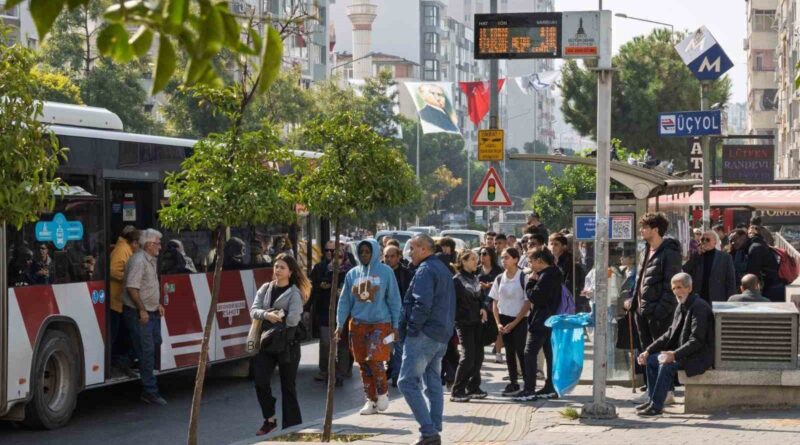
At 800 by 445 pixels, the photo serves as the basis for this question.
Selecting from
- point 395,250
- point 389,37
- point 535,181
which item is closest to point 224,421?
point 395,250

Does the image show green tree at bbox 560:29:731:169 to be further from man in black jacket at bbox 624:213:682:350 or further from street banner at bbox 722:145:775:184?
man in black jacket at bbox 624:213:682:350

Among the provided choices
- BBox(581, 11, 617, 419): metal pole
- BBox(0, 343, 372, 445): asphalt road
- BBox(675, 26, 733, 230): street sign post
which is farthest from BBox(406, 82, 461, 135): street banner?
BBox(581, 11, 617, 419): metal pole

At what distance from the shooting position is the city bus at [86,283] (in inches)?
491

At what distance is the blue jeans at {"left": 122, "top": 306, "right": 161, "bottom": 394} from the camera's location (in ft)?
46.9

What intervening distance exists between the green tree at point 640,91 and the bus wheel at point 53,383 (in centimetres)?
4955

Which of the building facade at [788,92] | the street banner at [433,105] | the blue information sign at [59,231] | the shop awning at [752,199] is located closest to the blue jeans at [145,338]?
the blue information sign at [59,231]

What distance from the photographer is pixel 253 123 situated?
52062 mm

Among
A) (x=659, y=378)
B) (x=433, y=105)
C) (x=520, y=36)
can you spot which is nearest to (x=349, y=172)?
(x=520, y=36)

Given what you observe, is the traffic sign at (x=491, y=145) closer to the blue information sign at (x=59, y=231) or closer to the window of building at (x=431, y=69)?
the blue information sign at (x=59, y=231)

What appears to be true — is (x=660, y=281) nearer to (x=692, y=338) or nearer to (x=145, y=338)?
(x=692, y=338)

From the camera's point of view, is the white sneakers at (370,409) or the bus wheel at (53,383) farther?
the white sneakers at (370,409)

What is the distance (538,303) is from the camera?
45.8 feet

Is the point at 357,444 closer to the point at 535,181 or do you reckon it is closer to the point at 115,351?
the point at 115,351

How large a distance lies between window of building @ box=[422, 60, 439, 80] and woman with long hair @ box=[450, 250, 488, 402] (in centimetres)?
15250
